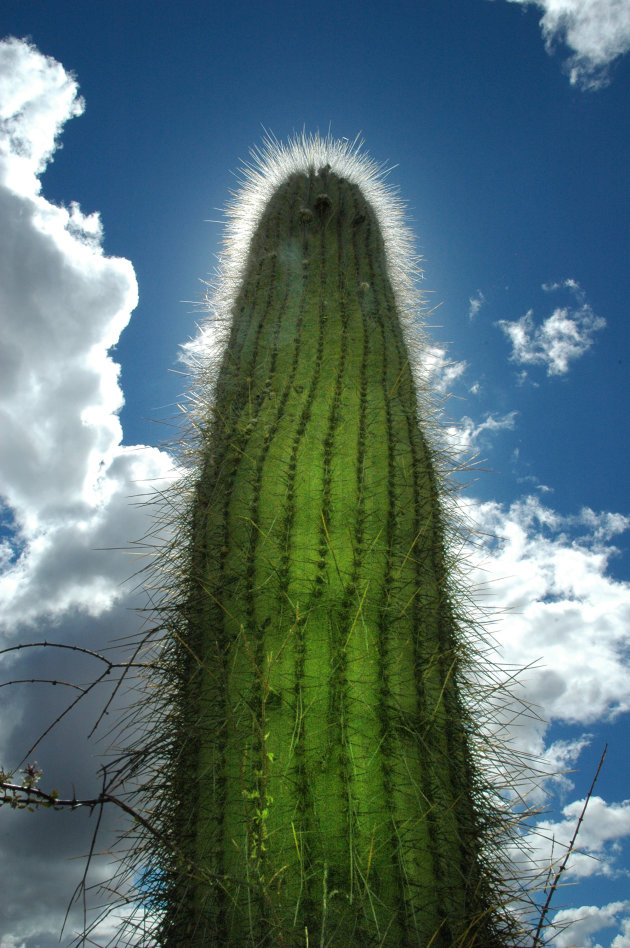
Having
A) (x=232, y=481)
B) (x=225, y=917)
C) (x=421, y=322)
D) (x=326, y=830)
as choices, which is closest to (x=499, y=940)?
(x=326, y=830)

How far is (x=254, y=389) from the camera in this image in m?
2.64

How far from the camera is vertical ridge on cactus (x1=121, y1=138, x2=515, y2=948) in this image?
155cm

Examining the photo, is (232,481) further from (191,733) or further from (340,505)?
(191,733)

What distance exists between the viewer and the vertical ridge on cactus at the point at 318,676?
1.55 metres

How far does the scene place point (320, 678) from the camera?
1.83 meters

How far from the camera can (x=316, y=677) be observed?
1826mm

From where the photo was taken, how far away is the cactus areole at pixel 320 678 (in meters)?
1.55

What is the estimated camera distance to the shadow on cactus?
1556 millimetres

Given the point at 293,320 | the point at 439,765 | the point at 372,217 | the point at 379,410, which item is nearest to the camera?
the point at 439,765

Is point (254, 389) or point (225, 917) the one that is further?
point (254, 389)

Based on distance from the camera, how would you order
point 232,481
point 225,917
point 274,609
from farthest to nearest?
point 232,481 < point 274,609 < point 225,917

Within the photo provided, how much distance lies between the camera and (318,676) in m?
1.83

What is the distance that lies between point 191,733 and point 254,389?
1501mm

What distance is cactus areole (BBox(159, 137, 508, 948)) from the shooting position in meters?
1.55
